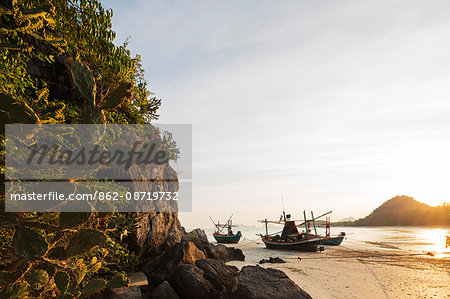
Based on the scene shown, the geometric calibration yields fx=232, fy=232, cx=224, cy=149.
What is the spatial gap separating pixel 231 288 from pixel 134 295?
7.92 ft

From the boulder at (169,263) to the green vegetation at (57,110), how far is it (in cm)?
126

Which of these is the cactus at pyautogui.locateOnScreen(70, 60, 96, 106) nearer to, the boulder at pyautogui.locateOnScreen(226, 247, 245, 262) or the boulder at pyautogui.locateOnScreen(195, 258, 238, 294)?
the boulder at pyautogui.locateOnScreen(195, 258, 238, 294)

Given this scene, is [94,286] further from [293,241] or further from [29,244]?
[293,241]

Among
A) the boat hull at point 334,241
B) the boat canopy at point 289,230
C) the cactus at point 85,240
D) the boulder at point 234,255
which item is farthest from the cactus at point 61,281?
the boat hull at point 334,241

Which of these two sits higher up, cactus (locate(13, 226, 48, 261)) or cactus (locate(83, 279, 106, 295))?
cactus (locate(13, 226, 48, 261))

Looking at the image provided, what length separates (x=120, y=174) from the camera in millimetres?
8367

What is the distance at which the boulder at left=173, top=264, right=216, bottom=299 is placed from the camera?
20.3ft

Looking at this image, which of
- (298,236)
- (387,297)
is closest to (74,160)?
(387,297)

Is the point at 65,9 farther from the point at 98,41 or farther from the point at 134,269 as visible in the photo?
the point at 134,269

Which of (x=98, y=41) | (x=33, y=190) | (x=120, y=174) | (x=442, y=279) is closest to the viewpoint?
(x=33, y=190)

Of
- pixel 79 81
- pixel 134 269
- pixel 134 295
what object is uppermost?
pixel 79 81

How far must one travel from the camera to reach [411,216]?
98.4 metres

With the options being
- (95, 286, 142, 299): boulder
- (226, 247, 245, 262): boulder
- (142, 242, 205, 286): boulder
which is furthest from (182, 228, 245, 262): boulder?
(95, 286, 142, 299): boulder

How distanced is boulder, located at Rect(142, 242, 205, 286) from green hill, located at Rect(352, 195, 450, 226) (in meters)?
114
